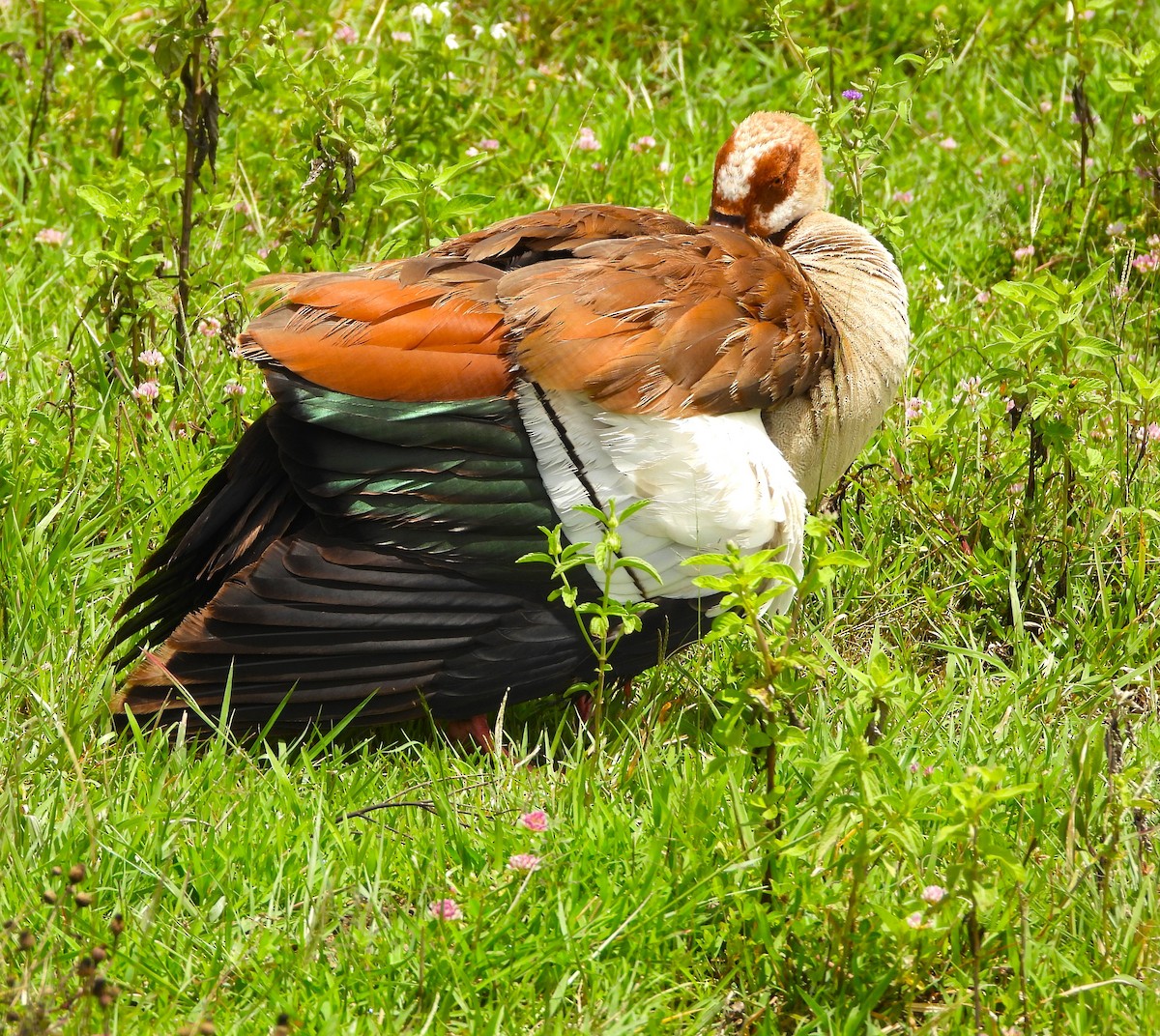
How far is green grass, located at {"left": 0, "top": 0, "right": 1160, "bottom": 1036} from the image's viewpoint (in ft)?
7.47

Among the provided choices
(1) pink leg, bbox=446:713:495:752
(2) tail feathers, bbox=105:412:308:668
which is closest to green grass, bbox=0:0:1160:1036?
(1) pink leg, bbox=446:713:495:752

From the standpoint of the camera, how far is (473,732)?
9.89 feet

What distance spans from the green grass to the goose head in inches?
4.8

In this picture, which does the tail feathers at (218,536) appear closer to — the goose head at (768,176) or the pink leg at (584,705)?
the pink leg at (584,705)

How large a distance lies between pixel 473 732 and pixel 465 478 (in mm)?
566

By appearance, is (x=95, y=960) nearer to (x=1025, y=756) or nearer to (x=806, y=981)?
(x=806, y=981)

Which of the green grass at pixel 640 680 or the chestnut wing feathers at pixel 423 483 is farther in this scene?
the chestnut wing feathers at pixel 423 483

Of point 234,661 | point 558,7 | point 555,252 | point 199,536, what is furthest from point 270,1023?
point 558,7

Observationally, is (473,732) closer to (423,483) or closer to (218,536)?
(423,483)

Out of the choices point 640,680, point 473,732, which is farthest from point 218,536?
point 640,680

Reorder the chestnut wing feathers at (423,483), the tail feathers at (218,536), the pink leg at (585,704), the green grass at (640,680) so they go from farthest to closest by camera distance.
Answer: the pink leg at (585,704) < the tail feathers at (218,536) < the chestnut wing feathers at (423,483) < the green grass at (640,680)

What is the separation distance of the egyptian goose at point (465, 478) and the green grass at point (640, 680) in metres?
0.18

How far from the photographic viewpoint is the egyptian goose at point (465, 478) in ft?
9.11

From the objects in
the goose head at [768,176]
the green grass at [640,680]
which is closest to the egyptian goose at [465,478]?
the green grass at [640,680]
